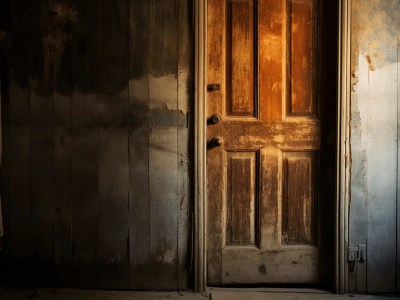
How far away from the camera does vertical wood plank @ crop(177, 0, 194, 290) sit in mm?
2807

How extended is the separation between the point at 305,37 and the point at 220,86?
0.67 meters

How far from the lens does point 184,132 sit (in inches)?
112

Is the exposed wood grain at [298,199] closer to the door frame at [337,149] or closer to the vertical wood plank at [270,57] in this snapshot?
the door frame at [337,149]

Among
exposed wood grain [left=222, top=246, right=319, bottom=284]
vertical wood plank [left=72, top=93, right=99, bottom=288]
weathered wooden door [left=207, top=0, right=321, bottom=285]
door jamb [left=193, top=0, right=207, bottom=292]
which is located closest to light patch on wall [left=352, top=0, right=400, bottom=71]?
weathered wooden door [left=207, top=0, right=321, bottom=285]

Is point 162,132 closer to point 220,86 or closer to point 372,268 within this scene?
point 220,86

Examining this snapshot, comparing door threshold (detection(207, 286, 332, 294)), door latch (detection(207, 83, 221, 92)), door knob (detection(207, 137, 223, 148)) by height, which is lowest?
door threshold (detection(207, 286, 332, 294))

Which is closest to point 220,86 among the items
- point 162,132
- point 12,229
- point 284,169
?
point 162,132

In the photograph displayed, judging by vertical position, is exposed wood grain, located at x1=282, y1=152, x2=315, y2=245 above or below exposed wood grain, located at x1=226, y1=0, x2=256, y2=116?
below

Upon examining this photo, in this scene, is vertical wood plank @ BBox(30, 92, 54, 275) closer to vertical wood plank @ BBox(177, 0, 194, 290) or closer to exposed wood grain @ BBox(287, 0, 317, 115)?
vertical wood plank @ BBox(177, 0, 194, 290)

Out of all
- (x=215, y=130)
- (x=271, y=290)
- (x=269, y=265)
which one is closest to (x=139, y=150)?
(x=215, y=130)

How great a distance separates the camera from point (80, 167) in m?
2.84

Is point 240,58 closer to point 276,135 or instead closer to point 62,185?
point 276,135

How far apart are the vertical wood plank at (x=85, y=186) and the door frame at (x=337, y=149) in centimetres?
66

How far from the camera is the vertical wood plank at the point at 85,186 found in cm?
282
